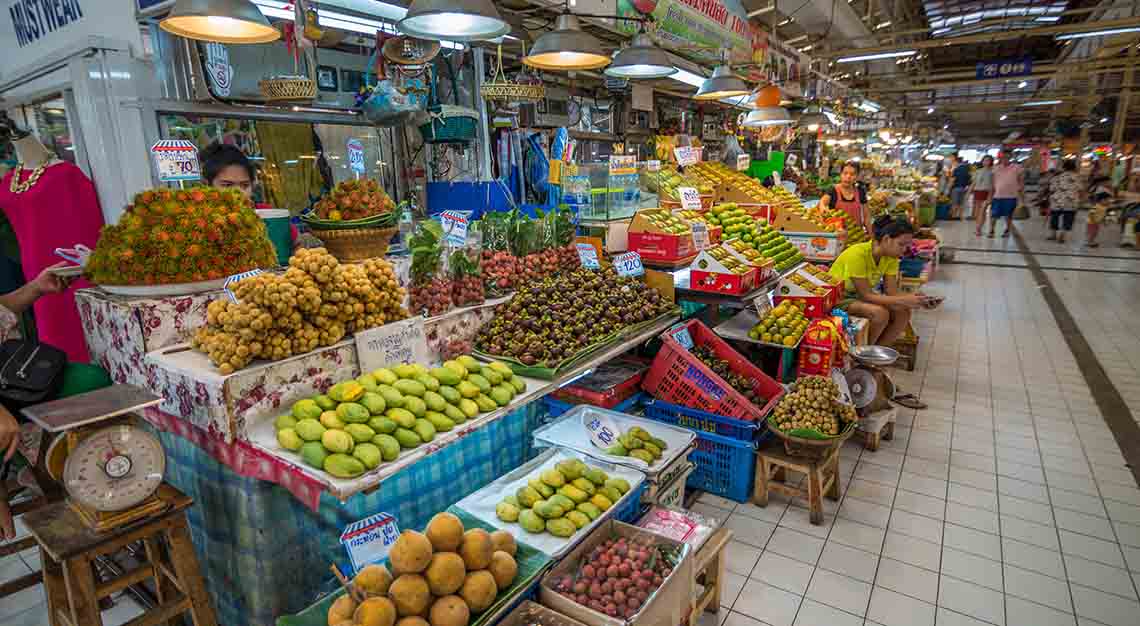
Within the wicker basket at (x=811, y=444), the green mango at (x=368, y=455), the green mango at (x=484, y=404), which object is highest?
the green mango at (x=368, y=455)

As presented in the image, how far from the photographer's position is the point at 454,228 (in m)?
3.30

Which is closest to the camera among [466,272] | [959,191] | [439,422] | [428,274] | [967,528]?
[439,422]

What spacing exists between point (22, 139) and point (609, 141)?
6876mm

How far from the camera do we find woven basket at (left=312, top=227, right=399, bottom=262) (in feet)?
8.91

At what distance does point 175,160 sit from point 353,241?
0.93m

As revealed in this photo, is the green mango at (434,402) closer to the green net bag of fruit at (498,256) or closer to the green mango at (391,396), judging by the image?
the green mango at (391,396)

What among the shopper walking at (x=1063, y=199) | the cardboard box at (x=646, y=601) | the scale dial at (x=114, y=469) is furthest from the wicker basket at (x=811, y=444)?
the shopper walking at (x=1063, y=199)

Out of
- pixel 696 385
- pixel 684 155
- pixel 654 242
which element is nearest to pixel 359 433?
pixel 696 385

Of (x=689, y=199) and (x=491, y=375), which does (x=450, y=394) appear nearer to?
(x=491, y=375)

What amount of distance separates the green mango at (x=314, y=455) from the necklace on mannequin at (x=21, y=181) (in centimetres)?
271

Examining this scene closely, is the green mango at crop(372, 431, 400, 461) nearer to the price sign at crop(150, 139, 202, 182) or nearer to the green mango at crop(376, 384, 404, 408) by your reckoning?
the green mango at crop(376, 384, 404, 408)

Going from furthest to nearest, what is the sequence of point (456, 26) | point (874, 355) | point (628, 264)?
point (874, 355) → point (628, 264) → point (456, 26)

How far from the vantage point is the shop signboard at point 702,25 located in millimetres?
4910

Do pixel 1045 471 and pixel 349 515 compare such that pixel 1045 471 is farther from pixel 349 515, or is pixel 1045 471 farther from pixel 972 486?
pixel 349 515
